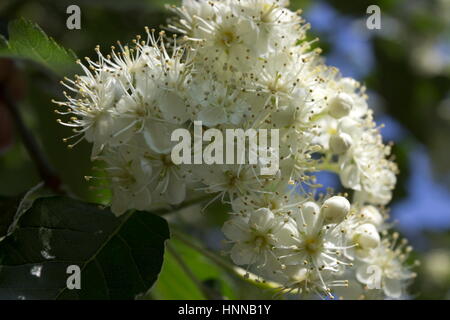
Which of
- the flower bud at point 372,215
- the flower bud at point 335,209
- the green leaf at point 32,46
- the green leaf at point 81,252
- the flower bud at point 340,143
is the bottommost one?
the green leaf at point 81,252

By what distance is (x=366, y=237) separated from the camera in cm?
189

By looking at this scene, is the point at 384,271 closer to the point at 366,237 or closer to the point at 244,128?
the point at 366,237

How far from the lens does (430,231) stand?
15.9 ft

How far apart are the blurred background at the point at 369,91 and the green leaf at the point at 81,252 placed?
660mm

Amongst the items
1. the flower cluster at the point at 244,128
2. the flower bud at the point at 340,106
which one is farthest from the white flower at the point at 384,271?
the flower bud at the point at 340,106

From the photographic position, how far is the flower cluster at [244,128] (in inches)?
67.8

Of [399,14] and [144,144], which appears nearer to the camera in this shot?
[144,144]

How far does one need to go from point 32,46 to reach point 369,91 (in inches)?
119

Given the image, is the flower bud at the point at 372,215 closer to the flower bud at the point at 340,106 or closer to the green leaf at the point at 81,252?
the flower bud at the point at 340,106

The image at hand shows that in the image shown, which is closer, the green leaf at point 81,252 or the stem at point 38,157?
the green leaf at point 81,252

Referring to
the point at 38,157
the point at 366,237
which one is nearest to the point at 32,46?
the point at 38,157
